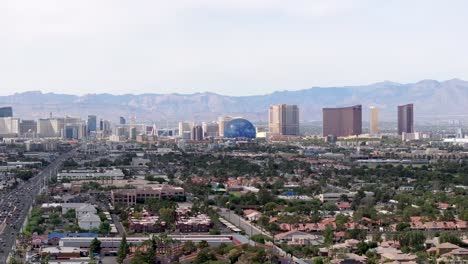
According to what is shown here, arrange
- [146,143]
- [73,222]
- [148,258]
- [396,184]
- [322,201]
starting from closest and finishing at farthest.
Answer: [148,258] < [73,222] < [322,201] < [396,184] < [146,143]

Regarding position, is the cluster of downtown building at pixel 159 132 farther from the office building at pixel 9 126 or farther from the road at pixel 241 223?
the road at pixel 241 223

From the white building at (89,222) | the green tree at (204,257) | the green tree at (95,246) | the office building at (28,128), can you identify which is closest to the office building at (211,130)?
the office building at (28,128)

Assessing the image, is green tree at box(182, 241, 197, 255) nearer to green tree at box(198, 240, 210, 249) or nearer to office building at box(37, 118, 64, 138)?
green tree at box(198, 240, 210, 249)

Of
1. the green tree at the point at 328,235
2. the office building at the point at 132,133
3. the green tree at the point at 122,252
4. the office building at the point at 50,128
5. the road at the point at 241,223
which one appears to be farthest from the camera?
the office building at the point at 50,128

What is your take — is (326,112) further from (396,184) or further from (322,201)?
(322,201)

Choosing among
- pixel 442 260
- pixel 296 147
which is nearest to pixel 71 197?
pixel 442 260
